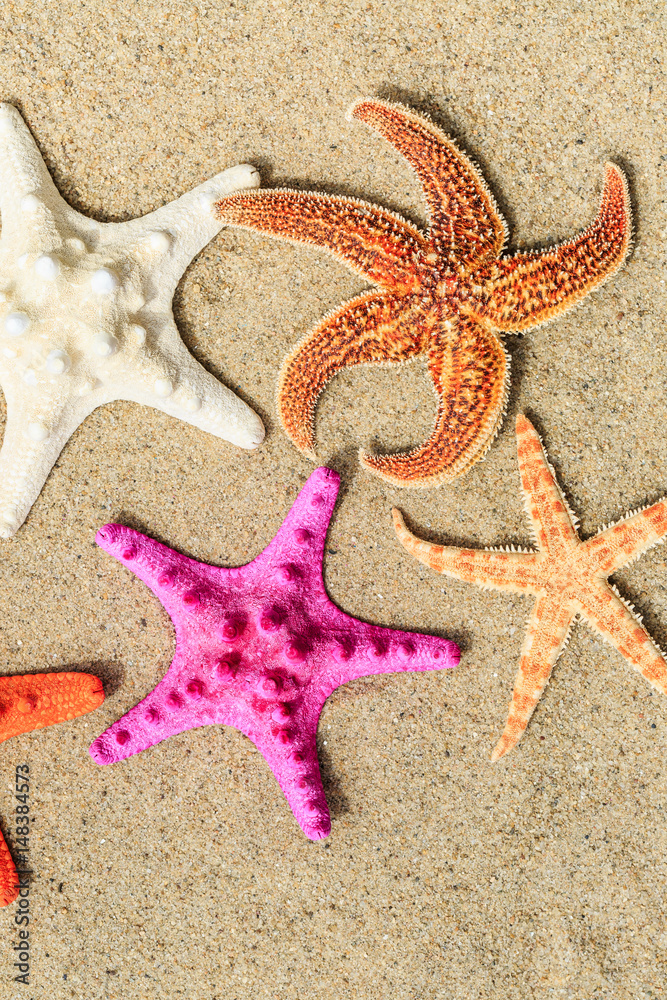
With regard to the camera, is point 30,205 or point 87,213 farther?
point 87,213

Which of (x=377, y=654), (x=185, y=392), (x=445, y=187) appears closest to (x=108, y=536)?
(x=185, y=392)

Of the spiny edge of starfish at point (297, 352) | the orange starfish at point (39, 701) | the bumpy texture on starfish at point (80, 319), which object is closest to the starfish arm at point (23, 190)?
the bumpy texture on starfish at point (80, 319)

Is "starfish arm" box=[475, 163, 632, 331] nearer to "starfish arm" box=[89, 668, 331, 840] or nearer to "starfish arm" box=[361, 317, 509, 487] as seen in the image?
"starfish arm" box=[361, 317, 509, 487]

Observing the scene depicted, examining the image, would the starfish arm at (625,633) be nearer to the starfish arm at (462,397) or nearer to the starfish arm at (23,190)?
the starfish arm at (462,397)

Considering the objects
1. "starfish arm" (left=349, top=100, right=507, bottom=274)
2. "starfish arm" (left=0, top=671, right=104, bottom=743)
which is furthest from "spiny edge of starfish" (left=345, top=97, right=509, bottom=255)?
"starfish arm" (left=0, top=671, right=104, bottom=743)

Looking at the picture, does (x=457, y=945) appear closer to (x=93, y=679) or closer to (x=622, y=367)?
(x=93, y=679)

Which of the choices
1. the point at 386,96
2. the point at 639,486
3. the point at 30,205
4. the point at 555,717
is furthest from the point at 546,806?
the point at 30,205

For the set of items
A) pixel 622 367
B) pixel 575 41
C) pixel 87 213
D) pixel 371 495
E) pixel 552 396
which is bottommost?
pixel 371 495
